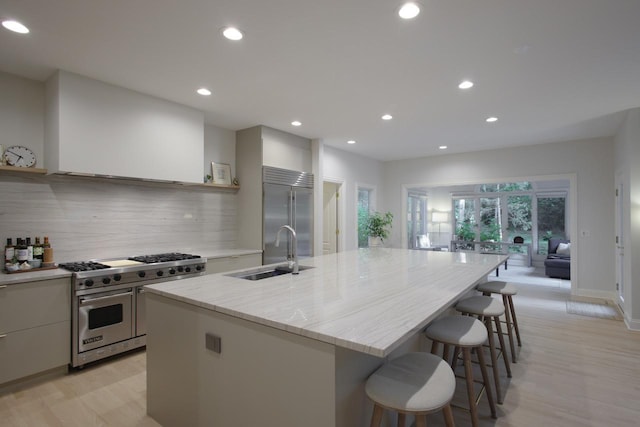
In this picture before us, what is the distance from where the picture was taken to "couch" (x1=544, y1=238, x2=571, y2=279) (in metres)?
7.09

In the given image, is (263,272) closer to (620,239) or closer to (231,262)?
(231,262)

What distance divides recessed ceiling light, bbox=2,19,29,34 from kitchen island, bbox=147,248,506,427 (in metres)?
2.03

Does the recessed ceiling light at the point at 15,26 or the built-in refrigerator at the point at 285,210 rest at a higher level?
the recessed ceiling light at the point at 15,26

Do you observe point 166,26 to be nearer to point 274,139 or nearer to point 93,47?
point 93,47

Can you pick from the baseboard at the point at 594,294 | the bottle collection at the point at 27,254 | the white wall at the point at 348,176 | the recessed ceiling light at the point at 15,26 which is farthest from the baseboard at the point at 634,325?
the recessed ceiling light at the point at 15,26

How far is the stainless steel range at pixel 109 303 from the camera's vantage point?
281 cm

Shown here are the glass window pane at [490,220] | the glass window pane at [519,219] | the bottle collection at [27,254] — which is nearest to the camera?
the bottle collection at [27,254]

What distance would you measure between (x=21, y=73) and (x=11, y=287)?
1.94 meters

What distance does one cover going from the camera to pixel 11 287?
2518 millimetres

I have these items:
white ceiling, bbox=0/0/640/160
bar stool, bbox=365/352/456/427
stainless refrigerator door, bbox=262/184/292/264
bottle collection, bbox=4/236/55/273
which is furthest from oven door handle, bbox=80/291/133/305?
bar stool, bbox=365/352/456/427

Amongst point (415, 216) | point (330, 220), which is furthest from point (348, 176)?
point (415, 216)

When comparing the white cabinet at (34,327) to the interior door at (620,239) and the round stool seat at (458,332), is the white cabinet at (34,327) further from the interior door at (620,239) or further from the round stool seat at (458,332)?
the interior door at (620,239)

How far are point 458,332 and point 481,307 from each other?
0.68m

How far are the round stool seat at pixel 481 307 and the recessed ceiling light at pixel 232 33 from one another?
8.70 ft
